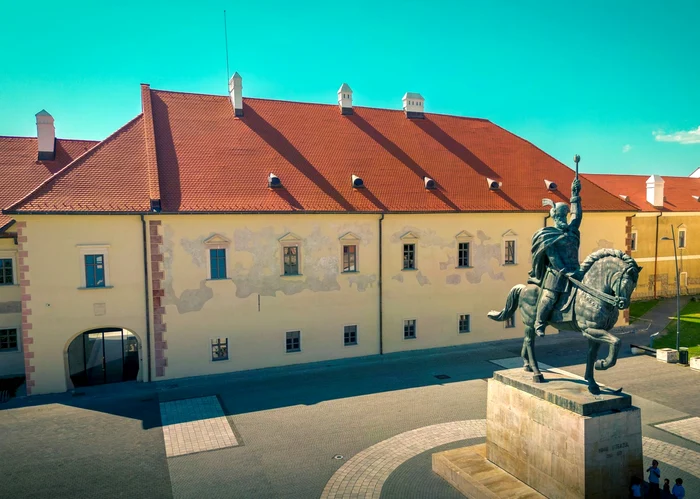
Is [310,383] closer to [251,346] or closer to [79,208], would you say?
[251,346]

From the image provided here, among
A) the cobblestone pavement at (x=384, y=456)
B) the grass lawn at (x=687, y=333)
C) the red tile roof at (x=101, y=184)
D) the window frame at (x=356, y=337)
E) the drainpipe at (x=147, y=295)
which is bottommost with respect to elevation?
the cobblestone pavement at (x=384, y=456)

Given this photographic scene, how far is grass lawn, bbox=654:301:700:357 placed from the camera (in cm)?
2717

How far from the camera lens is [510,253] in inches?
1151

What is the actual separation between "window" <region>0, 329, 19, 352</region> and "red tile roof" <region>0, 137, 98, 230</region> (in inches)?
203

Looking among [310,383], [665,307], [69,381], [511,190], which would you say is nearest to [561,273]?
[310,383]

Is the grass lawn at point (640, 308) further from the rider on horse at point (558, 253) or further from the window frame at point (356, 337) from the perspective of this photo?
the rider on horse at point (558, 253)

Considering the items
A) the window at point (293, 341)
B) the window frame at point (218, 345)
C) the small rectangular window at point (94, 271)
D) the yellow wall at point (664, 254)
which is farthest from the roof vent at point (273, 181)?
the yellow wall at point (664, 254)

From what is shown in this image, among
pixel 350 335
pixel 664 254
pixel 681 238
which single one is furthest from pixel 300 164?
pixel 681 238

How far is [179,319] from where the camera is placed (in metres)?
22.5

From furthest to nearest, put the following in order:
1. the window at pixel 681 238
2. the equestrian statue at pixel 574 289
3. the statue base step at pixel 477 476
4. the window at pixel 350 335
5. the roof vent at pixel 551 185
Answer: the window at pixel 681 238 → the roof vent at pixel 551 185 → the window at pixel 350 335 → the statue base step at pixel 477 476 → the equestrian statue at pixel 574 289

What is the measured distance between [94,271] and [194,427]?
8.69m

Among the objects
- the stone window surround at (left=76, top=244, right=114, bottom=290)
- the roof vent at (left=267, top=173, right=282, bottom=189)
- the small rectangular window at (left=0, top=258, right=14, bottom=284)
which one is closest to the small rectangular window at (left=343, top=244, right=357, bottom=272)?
the roof vent at (left=267, top=173, right=282, bottom=189)

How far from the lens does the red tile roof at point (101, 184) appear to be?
2075cm

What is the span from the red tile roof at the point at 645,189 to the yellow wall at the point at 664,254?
103 cm
